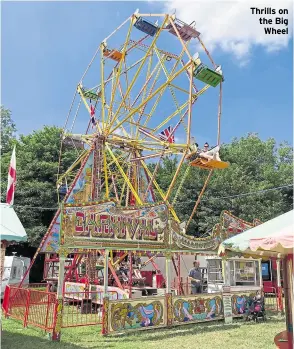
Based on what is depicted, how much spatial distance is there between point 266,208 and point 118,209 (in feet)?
67.3

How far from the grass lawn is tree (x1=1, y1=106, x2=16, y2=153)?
22791mm

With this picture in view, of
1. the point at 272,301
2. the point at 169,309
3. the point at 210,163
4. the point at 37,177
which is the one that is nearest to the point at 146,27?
the point at 210,163

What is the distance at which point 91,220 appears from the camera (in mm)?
9719

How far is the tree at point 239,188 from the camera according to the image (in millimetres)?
28312

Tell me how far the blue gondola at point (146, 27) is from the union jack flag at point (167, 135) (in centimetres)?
456

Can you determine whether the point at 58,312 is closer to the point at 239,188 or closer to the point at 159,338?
the point at 159,338

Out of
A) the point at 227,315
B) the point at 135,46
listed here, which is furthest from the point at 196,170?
the point at 227,315

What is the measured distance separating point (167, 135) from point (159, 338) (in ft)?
35.5

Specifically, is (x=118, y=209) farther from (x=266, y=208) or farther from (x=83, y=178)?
(x=266, y=208)

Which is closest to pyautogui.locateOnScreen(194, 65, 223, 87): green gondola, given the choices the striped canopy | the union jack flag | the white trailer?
the union jack flag

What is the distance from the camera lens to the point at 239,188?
29062mm

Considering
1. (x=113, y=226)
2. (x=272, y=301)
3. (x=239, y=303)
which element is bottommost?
(x=272, y=301)

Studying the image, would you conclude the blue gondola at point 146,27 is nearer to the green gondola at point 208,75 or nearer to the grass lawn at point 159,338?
the green gondola at point 208,75

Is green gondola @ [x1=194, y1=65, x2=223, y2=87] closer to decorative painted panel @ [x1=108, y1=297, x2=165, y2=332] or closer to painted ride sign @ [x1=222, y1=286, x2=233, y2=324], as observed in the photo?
painted ride sign @ [x1=222, y1=286, x2=233, y2=324]
